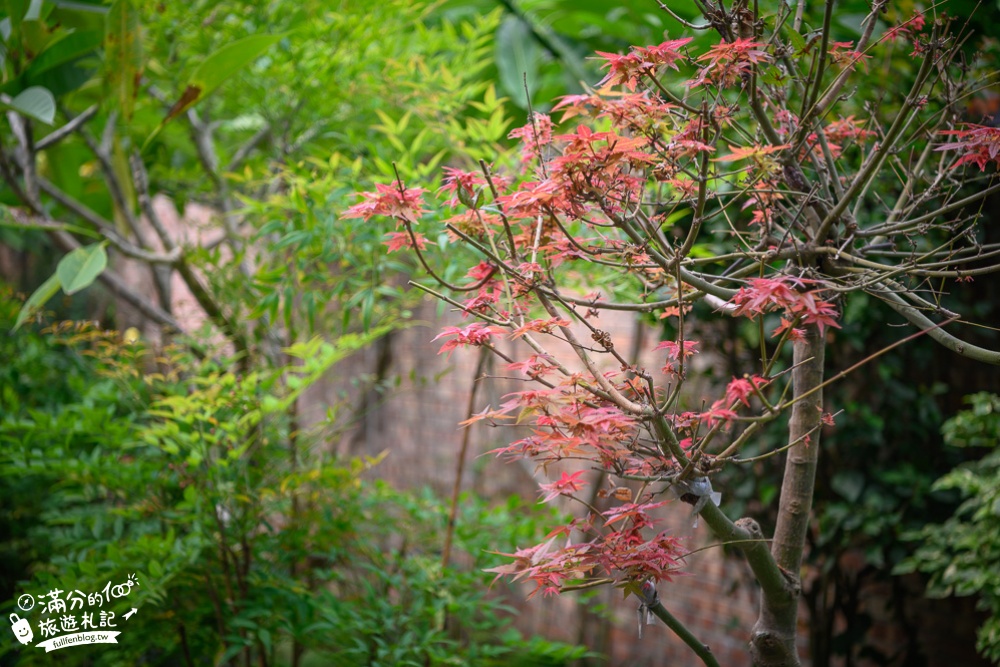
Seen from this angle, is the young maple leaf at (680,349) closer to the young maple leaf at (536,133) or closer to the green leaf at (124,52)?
the young maple leaf at (536,133)

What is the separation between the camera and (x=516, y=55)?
2.24m

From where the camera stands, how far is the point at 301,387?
1.56 m

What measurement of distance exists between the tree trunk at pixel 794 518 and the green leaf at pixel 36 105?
1440mm

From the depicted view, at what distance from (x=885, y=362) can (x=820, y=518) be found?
429 millimetres

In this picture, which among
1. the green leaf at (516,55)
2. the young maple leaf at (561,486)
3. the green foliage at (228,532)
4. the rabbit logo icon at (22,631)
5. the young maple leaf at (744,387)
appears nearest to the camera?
the young maple leaf at (744,387)

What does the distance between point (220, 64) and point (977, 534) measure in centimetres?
182

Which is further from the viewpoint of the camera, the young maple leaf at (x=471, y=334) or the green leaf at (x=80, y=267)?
the green leaf at (x=80, y=267)

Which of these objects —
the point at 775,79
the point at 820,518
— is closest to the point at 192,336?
the point at 775,79

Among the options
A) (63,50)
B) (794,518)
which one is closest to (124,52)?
(63,50)

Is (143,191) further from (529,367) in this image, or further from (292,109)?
(529,367)

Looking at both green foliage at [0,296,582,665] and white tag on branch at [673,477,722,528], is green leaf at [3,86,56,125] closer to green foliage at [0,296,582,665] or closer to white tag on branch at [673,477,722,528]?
green foliage at [0,296,582,665]

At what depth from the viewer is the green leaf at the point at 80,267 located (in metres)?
1.52

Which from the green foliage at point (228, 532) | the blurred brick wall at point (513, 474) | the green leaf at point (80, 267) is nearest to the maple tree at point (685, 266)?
the green foliage at point (228, 532)

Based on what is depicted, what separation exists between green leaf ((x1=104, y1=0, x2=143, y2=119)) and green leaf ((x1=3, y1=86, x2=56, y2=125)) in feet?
0.50
